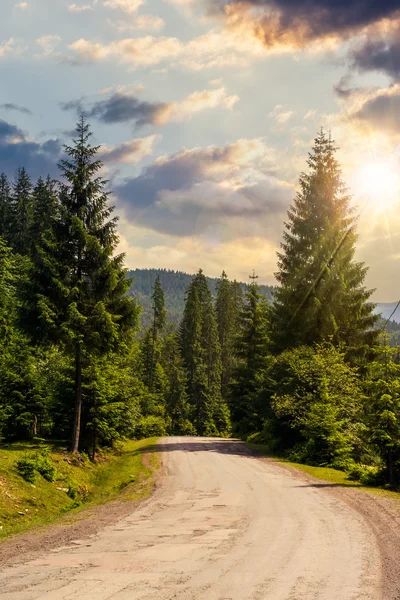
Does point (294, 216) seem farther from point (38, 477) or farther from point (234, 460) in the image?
point (38, 477)

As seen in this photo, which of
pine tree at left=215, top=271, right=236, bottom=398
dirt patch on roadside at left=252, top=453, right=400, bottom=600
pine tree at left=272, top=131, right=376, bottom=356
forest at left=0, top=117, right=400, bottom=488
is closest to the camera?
dirt patch on roadside at left=252, top=453, right=400, bottom=600

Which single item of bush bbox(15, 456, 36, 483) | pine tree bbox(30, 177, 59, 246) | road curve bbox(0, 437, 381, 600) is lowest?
bush bbox(15, 456, 36, 483)

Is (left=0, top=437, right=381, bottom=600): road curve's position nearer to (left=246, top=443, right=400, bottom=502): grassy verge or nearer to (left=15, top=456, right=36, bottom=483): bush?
(left=246, top=443, right=400, bottom=502): grassy verge

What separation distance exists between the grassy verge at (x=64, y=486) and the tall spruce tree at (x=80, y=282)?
7.29 feet

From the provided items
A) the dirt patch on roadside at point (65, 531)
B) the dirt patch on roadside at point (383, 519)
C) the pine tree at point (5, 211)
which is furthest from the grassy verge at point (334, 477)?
the pine tree at point (5, 211)

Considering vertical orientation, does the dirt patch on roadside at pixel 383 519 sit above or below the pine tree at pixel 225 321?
below

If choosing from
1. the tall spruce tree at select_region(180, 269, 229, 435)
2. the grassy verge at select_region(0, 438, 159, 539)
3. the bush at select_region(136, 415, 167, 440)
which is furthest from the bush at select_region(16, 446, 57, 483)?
the tall spruce tree at select_region(180, 269, 229, 435)

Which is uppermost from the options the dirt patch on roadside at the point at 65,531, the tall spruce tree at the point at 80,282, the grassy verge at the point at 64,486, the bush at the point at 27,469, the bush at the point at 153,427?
the tall spruce tree at the point at 80,282

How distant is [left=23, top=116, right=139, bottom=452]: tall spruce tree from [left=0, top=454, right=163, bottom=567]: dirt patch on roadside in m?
10.9

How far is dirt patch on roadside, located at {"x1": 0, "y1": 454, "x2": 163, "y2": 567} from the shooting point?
29.6ft

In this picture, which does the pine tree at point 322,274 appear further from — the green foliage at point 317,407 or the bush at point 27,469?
the bush at point 27,469

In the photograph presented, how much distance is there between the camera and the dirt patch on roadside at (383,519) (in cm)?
740

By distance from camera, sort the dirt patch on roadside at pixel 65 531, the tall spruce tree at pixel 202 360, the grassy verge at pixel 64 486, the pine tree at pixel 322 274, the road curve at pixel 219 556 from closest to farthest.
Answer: the road curve at pixel 219 556 → the dirt patch on roadside at pixel 65 531 → the grassy verge at pixel 64 486 → the pine tree at pixel 322 274 → the tall spruce tree at pixel 202 360

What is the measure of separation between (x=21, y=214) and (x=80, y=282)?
177 feet
